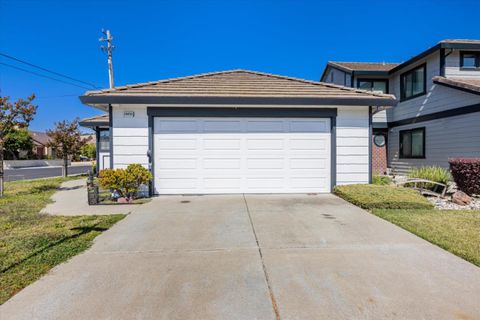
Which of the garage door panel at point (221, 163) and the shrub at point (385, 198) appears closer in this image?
the shrub at point (385, 198)

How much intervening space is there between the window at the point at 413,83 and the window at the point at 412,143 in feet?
5.61

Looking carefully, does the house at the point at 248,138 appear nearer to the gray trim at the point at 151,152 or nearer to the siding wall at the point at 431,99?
the gray trim at the point at 151,152

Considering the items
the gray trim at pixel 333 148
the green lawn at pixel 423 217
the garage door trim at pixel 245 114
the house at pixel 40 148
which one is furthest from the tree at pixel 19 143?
the green lawn at pixel 423 217

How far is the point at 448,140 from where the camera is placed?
1049cm

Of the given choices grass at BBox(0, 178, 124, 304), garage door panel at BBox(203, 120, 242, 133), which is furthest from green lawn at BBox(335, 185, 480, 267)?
grass at BBox(0, 178, 124, 304)

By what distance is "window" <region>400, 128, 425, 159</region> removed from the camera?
12.1 meters

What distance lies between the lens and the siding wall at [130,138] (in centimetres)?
795

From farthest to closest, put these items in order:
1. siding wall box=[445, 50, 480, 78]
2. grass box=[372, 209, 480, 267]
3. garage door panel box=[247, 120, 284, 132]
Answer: siding wall box=[445, 50, 480, 78]
garage door panel box=[247, 120, 284, 132]
grass box=[372, 209, 480, 267]

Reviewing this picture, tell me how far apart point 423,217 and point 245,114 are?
5273 millimetres

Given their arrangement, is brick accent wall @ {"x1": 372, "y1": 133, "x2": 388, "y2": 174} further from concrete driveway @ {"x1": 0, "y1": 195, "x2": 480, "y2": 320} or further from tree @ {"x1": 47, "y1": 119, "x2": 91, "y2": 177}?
tree @ {"x1": 47, "y1": 119, "x2": 91, "y2": 177}

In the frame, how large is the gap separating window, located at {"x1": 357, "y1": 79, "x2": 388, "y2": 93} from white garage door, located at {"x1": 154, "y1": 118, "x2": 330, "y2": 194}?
7.54m

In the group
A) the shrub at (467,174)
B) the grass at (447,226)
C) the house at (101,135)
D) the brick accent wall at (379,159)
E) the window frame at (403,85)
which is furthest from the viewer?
the brick accent wall at (379,159)

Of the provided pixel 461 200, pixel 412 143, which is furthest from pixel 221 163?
pixel 412 143

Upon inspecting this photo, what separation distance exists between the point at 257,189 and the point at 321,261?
4.96 meters
